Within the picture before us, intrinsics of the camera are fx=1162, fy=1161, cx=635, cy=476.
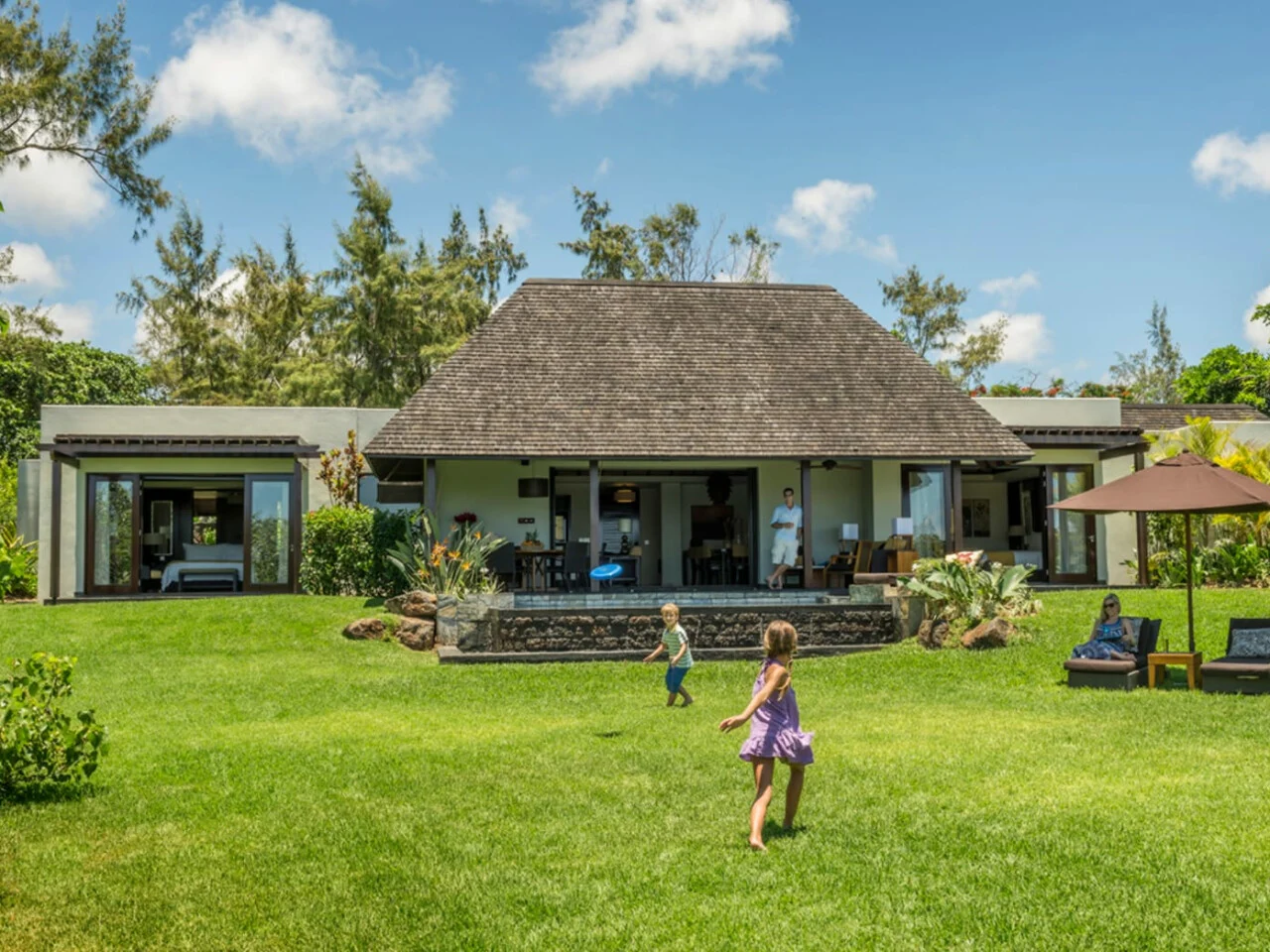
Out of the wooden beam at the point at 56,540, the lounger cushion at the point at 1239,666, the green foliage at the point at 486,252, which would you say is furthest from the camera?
the green foliage at the point at 486,252

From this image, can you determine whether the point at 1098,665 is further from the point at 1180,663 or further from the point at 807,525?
the point at 807,525

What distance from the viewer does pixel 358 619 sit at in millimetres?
17531

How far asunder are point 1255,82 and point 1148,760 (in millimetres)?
14646

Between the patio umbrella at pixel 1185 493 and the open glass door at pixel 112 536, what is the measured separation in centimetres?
1752

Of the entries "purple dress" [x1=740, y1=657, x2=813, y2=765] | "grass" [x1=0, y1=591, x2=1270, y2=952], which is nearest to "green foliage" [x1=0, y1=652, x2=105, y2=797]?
"grass" [x1=0, y1=591, x2=1270, y2=952]

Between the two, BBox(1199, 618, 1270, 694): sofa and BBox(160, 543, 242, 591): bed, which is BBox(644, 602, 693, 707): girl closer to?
BBox(1199, 618, 1270, 694): sofa

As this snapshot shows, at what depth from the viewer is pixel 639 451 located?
1984 cm

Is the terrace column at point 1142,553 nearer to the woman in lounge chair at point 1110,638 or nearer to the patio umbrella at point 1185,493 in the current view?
the patio umbrella at point 1185,493

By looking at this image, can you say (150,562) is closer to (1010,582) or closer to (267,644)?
(267,644)

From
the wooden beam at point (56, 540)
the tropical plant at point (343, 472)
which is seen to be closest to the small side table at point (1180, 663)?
the tropical plant at point (343, 472)

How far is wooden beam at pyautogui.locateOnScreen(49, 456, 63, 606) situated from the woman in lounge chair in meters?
18.1

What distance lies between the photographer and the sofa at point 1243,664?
11.4 metres

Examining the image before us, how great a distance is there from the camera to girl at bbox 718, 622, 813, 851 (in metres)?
6.44

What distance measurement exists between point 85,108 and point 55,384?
13502mm
